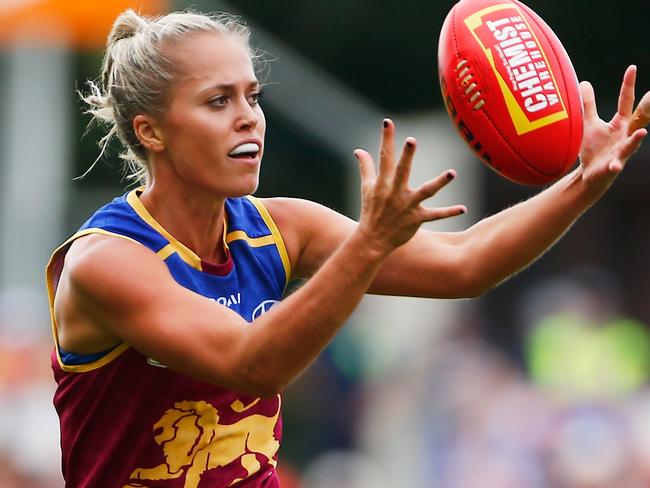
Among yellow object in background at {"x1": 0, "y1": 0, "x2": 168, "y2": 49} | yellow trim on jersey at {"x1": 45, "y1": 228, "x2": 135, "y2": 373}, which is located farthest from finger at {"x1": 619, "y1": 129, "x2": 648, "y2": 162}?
yellow object in background at {"x1": 0, "y1": 0, "x2": 168, "y2": 49}

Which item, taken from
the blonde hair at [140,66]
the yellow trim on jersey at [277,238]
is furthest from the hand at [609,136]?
the blonde hair at [140,66]

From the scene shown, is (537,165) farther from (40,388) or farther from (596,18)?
(596,18)

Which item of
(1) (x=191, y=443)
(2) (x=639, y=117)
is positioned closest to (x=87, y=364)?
(1) (x=191, y=443)

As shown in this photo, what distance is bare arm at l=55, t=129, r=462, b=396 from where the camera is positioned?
11.7 feet

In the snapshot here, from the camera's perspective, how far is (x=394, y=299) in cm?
1434

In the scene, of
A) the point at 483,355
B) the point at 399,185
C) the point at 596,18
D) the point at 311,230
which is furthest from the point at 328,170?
the point at 399,185

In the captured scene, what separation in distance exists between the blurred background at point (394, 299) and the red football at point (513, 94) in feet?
8.73

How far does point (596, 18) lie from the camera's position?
16.2 m

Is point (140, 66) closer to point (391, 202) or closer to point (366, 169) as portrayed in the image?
point (366, 169)

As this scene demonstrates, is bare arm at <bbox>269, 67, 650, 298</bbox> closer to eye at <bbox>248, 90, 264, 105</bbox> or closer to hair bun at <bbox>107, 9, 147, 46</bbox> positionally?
eye at <bbox>248, 90, 264, 105</bbox>

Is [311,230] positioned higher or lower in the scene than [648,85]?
higher

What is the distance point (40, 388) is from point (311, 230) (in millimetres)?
5530

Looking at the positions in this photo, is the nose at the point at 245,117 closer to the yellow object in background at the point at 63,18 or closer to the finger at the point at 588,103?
the finger at the point at 588,103

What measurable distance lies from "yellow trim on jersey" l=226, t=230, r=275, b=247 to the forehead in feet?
1.60
